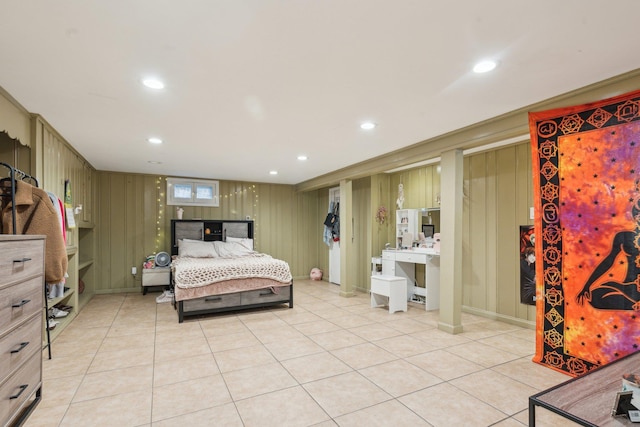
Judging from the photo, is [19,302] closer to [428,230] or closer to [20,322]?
[20,322]

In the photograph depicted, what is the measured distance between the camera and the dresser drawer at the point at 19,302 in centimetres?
177

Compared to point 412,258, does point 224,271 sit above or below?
below

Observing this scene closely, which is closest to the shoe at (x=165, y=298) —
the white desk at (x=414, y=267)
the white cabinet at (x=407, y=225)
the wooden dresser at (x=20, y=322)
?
the wooden dresser at (x=20, y=322)

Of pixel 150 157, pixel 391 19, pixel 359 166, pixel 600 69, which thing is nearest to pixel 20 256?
pixel 391 19

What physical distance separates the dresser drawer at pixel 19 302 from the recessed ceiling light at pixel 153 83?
1569 millimetres

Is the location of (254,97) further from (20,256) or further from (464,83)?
(20,256)

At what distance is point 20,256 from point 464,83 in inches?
126

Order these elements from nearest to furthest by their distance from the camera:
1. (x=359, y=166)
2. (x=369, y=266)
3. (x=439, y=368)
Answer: (x=439, y=368), (x=359, y=166), (x=369, y=266)

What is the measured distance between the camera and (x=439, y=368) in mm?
2992

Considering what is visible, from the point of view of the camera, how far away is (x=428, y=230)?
5566mm

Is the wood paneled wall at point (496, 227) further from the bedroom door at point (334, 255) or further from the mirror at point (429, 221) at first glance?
the bedroom door at point (334, 255)

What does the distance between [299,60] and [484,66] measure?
1274 mm

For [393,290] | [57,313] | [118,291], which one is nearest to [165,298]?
[118,291]

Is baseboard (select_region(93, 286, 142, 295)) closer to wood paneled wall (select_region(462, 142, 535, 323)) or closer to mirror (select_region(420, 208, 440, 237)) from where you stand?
mirror (select_region(420, 208, 440, 237))
